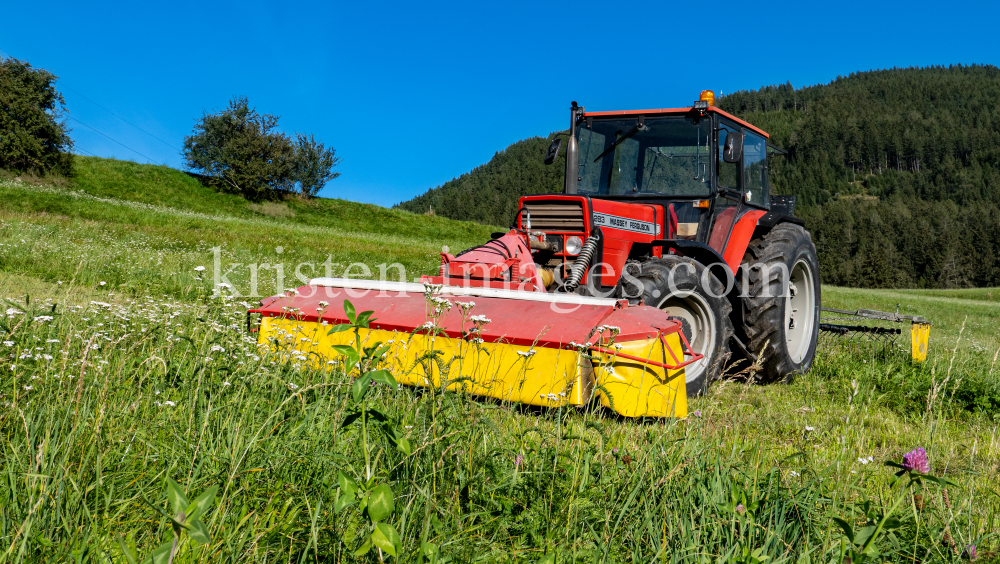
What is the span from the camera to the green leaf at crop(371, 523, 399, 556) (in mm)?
1145

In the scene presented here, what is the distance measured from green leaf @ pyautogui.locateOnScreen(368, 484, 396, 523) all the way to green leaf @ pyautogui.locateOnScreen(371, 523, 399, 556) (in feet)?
0.07

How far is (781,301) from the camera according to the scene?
190 inches

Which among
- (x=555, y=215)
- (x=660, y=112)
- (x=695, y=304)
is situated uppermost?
(x=660, y=112)

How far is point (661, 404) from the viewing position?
318 centimetres

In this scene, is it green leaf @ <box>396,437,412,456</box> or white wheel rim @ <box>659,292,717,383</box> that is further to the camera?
white wheel rim @ <box>659,292,717,383</box>

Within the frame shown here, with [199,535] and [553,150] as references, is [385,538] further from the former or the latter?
[553,150]

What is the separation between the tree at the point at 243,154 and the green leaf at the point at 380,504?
3470 centimetres

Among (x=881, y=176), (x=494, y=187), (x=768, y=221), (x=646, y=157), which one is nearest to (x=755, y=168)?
(x=768, y=221)

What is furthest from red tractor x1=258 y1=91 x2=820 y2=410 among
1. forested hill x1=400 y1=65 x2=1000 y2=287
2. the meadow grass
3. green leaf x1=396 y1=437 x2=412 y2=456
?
forested hill x1=400 y1=65 x2=1000 y2=287

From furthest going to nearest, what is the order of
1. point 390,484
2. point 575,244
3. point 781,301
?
point 781,301
point 575,244
point 390,484

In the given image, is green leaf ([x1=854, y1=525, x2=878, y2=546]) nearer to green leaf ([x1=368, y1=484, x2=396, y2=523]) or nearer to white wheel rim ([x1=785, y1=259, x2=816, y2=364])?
green leaf ([x1=368, y1=484, x2=396, y2=523])

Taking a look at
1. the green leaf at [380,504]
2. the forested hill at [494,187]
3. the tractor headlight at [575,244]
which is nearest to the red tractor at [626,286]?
the tractor headlight at [575,244]

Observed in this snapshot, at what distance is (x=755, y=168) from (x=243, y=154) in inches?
1283

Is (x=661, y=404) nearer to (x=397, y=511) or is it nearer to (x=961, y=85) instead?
A: (x=397, y=511)
